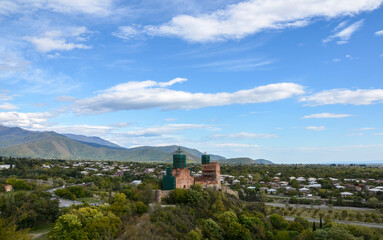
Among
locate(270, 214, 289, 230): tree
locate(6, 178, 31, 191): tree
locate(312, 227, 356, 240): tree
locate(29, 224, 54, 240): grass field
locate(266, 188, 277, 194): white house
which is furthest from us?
locate(266, 188, 277, 194): white house

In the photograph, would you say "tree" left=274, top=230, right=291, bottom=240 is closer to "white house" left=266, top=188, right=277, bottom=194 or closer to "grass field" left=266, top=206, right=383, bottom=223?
"grass field" left=266, top=206, right=383, bottom=223

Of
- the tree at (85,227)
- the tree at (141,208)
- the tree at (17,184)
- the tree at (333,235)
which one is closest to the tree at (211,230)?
the tree at (141,208)

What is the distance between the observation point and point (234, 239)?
123 ft

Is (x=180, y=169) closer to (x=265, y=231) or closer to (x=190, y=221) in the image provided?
(x=190, y=221)

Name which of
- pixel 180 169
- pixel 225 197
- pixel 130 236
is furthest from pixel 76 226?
pixel 225 197

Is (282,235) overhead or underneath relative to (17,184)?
underneath

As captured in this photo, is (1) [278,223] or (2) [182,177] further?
(2) [182,177]

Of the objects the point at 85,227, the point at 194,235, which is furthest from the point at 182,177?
the point at 85,227

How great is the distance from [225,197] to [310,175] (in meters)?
66.0

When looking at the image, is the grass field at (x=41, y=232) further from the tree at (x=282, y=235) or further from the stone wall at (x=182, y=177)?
the tree at (x=282, y=235)

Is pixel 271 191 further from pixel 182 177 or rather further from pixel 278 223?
pixel 182 177

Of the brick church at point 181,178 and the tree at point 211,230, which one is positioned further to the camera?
the brick church at point 181,178

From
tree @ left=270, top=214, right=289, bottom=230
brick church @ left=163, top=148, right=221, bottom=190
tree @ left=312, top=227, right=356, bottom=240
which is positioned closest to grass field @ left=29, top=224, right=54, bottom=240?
brick church @ left=163, top=148, right=221, bottom=190

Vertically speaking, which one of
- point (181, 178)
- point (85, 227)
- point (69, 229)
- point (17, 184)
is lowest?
point (69, 229)
